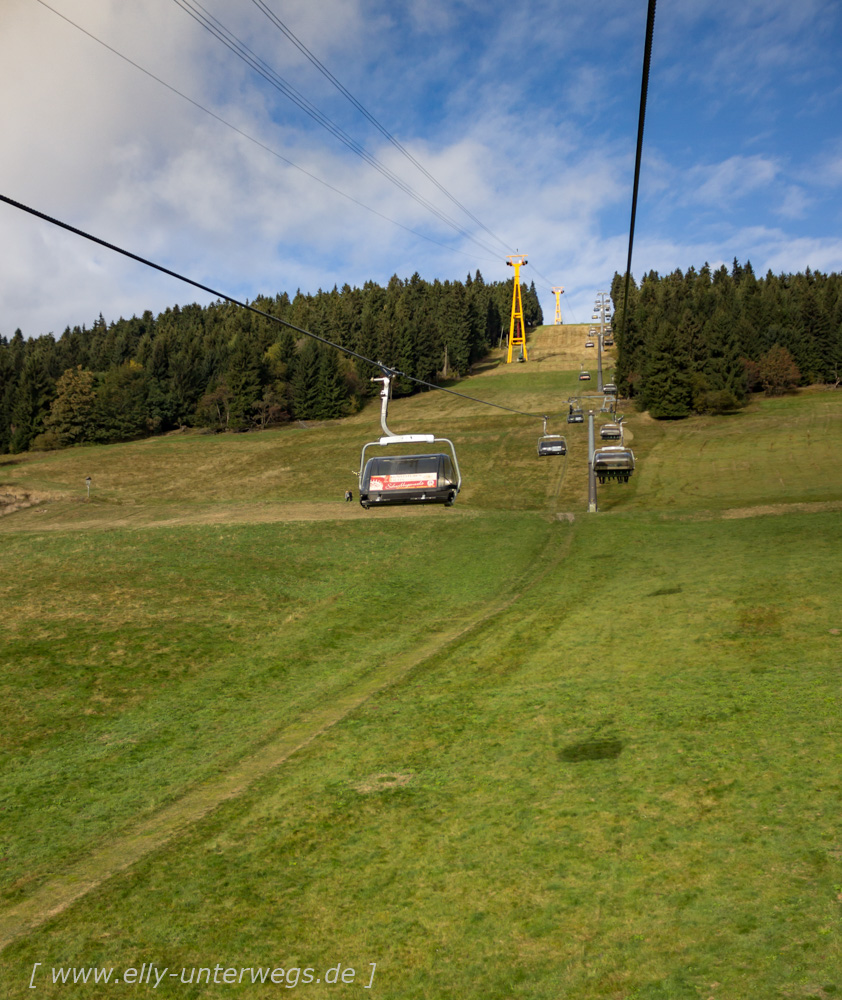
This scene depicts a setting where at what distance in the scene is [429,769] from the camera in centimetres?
1262

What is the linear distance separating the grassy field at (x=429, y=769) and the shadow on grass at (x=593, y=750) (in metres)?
0.07

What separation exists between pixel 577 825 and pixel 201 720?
9.53 m

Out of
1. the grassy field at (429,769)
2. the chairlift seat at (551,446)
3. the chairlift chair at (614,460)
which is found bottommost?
the grassy field at (429,769)

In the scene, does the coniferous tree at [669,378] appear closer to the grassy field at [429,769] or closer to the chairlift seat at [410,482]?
the grassy field at [429,769]

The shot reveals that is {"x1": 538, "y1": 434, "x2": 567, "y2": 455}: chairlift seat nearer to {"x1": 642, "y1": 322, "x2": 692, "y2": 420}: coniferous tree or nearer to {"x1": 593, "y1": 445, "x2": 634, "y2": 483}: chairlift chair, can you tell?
{"x1": 593, "y1": 445, "x2": 634, "y2": 483}: chairlift chair

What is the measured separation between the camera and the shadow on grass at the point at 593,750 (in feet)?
40.0

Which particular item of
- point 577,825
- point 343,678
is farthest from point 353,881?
point 343,678

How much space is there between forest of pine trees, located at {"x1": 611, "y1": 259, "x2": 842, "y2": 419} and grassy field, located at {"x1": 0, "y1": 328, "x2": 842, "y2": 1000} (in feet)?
137

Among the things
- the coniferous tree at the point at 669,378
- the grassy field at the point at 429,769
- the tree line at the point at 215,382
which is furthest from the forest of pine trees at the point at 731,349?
the grassy field at the point at 429,769

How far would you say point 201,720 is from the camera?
54.0ft

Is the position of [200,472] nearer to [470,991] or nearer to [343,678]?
[343,678]

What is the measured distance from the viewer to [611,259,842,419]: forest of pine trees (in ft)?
267

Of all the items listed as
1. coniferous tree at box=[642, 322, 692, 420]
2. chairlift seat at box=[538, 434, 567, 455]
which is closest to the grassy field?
chairlift seat at box=[538, 434, 567, 455]

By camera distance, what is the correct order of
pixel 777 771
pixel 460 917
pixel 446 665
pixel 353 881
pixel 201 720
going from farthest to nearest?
pixel 446 665
pixel 201 720
pixel 777 771
pixel 353 881
pixel 460 917
